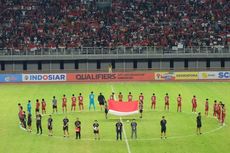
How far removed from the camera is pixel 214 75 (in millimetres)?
68562

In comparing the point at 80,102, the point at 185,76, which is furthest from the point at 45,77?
the point at 80,102

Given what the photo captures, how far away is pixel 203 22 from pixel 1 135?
50.0 metres

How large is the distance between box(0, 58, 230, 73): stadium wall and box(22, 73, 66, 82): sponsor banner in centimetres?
703

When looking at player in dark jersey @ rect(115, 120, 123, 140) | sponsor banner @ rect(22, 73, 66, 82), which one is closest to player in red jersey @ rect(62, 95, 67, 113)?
player in dark jersey @ rect(115, 120, 123, 140)

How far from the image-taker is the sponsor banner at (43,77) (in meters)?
68.8

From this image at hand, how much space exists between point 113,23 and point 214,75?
20.4 metres

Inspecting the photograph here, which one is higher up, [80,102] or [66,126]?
[66,126]

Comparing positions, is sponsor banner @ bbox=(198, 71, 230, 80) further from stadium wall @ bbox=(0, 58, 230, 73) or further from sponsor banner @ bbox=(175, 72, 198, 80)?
stadium wall @ bbox=(0, 58, 230, 73)

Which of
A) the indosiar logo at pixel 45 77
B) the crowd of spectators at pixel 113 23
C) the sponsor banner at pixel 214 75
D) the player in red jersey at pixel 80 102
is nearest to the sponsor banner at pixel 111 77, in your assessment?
the indosiar logo at pixel 45 77

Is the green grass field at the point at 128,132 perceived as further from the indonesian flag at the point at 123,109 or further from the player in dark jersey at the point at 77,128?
the indonesian flag at the point at 123,109

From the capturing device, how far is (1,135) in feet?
125

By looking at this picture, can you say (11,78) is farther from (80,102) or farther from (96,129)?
(96,129)

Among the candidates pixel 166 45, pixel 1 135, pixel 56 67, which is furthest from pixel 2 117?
pixel 166 45

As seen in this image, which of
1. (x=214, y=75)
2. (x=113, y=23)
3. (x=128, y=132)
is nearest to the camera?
(x=128, y=132)
